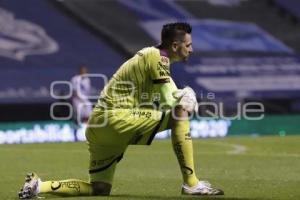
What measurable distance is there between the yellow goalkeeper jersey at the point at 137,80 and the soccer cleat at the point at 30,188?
3.16 feet

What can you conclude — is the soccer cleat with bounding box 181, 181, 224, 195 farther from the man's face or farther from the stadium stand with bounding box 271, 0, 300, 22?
the stadium stand with bounding box 271, 0, 300, 22

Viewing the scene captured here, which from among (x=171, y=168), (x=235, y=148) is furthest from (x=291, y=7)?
(x=171, y=168)

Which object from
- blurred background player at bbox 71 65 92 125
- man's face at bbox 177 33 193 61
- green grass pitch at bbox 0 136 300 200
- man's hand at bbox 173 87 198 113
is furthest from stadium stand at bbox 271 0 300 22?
man's hand at bbox 173 87 198 113

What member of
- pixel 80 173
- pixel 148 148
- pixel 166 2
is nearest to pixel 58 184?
pixel 80 173

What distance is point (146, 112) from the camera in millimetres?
8219

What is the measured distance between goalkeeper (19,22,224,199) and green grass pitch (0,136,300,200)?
0.35 m

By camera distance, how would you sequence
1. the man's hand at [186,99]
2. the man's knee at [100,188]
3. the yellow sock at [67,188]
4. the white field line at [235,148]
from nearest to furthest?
1. the man's hand at [186,99]
2. the yellow sock at [67,188]
3. the man's knee at [100,188]
4. the white field line at [235,148]

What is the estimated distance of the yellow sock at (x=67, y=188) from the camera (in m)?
8.34

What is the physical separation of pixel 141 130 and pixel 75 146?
33.3 feet

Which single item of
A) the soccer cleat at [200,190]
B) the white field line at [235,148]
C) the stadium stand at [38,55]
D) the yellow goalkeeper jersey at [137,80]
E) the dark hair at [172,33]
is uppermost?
the stadium stand at [38,55]

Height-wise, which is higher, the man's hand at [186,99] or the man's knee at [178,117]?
the man's hand at [186,99]

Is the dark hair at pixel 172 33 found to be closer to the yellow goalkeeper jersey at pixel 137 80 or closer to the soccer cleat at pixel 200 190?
the yellow goalkeeper jersey at pixel 137 80

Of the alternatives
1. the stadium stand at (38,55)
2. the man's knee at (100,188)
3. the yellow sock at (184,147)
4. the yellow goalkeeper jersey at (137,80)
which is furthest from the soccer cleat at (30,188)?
the stadium stand at (38,55)

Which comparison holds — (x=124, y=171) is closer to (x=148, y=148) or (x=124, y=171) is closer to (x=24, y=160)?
(x=24, y=160)
